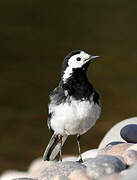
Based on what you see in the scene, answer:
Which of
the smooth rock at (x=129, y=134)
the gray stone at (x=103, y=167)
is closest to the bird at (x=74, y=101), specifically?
the smooth rock at (x=129, y=134)

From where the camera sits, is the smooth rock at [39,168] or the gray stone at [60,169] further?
the smooth rock at [39,168]

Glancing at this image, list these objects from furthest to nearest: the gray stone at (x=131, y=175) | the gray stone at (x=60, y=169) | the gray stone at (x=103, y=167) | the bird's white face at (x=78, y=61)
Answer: the bird's white face at (x=78, y=61) < the gray stone at (x=60, y=169) < the gray stone at (x=103, y=167) < the gray stone at (x=131, y=175)

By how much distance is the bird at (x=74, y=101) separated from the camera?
22.4 feet

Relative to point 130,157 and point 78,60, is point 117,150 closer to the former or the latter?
point 130,157

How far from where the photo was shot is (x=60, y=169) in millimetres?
6121

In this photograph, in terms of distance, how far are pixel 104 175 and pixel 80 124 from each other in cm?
137

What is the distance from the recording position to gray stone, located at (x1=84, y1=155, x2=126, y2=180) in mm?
5672

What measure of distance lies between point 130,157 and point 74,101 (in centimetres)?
102

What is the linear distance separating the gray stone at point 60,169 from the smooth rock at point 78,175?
225 mm

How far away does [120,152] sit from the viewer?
266 inches

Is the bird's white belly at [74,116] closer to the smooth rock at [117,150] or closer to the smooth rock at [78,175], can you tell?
the smooth rock at [117,150]

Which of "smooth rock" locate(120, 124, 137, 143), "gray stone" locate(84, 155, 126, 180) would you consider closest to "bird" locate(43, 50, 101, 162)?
"smooth rock" locate(120, 124, 137, 143)

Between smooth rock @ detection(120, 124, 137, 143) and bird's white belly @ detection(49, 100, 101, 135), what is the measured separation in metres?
0.75

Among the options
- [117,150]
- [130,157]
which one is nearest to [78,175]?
[130,157]
